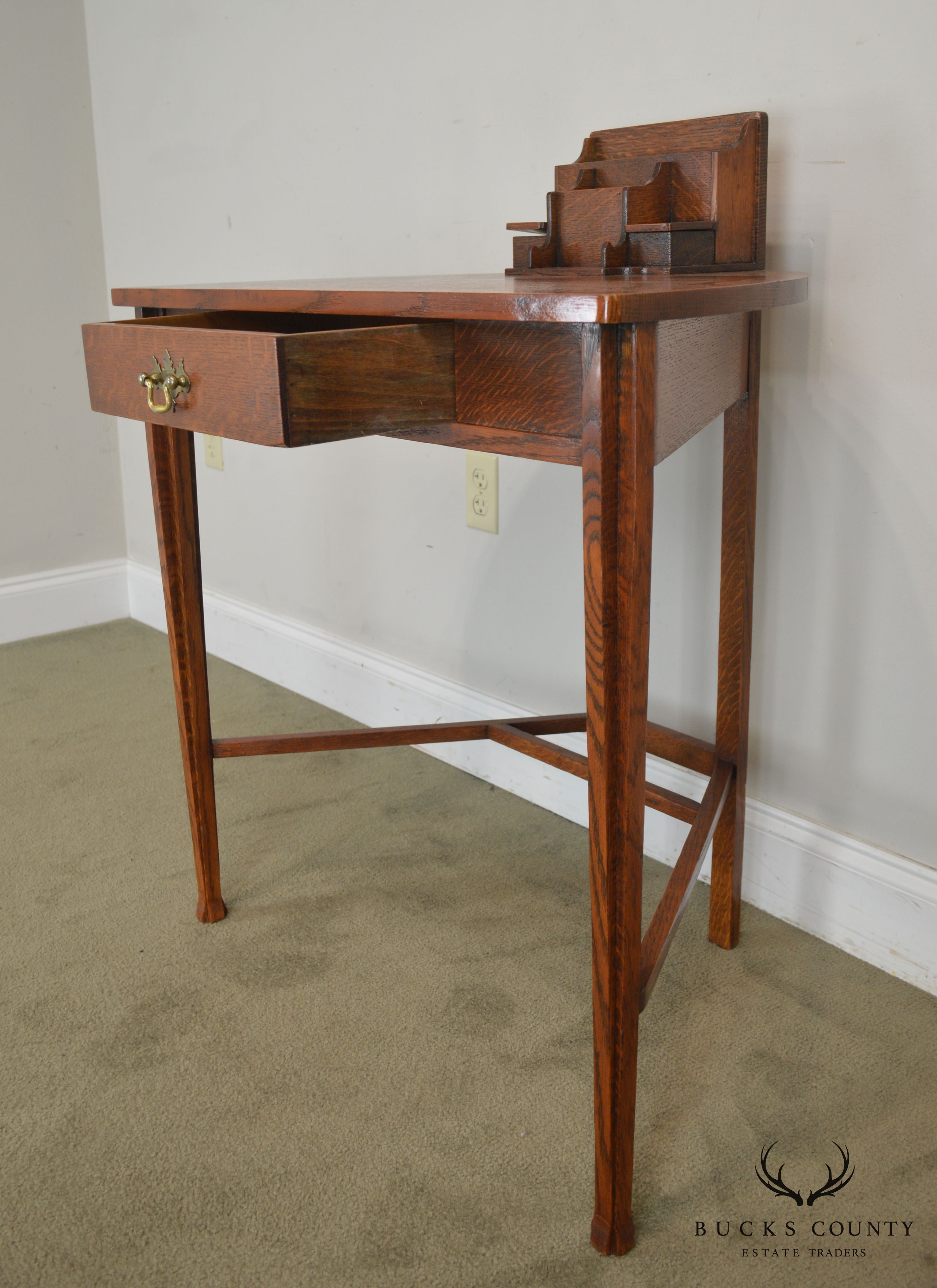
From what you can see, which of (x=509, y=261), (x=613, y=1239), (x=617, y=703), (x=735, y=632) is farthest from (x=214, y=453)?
(x=613, y=1239)

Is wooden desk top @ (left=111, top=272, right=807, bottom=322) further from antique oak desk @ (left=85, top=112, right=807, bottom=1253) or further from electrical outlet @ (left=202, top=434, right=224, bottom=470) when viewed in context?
electrical outlet @ (left=202, top=434, right=224, bottom=470)

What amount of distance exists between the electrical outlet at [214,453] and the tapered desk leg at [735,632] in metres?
1.18

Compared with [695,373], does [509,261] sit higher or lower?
higher

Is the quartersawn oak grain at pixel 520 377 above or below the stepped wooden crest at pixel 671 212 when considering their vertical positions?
below

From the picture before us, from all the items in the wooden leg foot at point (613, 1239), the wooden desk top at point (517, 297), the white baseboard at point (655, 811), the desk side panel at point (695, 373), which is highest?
the wooden desk top at point (517, 297)

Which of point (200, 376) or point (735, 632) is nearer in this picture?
point (200, 376)

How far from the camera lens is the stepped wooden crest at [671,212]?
3.04ft

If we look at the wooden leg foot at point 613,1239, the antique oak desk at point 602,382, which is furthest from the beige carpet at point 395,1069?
the antique oak desk at point 602,382

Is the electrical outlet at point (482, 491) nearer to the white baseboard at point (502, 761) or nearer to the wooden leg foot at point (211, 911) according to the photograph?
the white baseboard at point (502, 761)

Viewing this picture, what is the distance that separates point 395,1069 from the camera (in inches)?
38.5

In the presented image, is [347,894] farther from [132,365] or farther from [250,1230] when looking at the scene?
[132,365]

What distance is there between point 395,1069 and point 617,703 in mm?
486

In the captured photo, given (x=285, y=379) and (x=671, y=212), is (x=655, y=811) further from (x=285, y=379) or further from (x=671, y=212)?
(x=285, y=379)

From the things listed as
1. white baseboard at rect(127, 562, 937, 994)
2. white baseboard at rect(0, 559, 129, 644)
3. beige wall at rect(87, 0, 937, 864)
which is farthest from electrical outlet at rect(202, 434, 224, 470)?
white baseboard at rect(0, 559, 129, 644)
